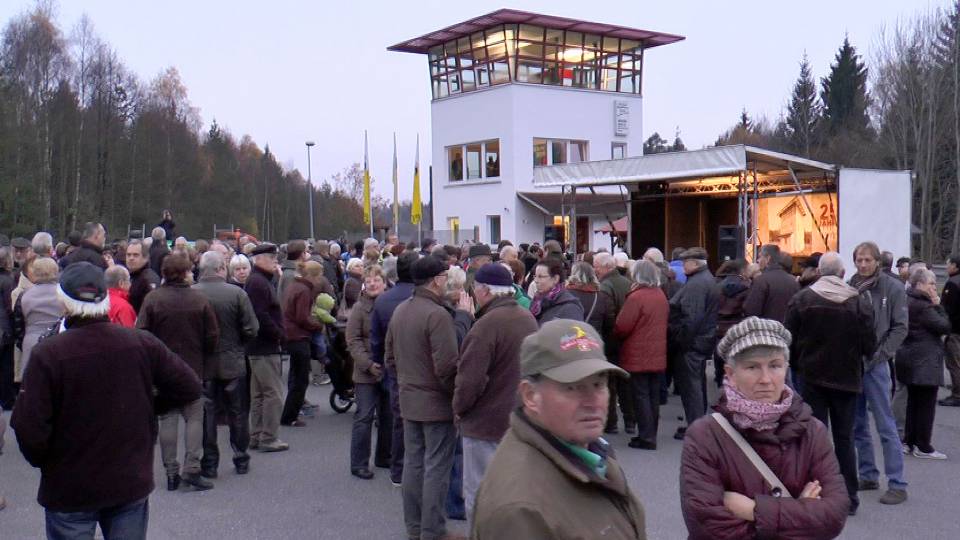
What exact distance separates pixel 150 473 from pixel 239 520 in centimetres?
267

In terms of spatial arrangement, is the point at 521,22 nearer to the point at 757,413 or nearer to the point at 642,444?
the point at 642,444

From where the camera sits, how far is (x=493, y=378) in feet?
17.8

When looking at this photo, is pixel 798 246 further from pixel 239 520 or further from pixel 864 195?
pixel 239 520

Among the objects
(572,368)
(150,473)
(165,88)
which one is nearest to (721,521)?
(572,368)

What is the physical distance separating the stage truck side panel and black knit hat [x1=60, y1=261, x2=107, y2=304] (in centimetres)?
1455

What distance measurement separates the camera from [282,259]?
1522cm

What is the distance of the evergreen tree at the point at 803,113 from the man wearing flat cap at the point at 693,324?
5700 centimetres

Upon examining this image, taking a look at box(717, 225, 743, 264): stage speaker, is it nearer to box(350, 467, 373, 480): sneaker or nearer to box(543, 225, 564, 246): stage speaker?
box(543, 225, 564, 246): stage speaker

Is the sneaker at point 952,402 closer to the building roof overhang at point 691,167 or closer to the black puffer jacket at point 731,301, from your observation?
the black puffer jacket at point 731,301

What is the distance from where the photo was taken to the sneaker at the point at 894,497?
22.3 feet

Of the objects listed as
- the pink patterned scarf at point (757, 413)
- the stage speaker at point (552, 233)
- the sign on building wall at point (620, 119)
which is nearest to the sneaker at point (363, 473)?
the pink patterned scarf at point (757, 413)

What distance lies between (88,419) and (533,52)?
32.9 meters

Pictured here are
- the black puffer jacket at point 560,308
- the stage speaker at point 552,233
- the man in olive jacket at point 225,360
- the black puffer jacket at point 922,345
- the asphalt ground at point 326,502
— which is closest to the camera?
the asphalt ground at point 326,502

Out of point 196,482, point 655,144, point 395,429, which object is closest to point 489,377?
point 395,429
